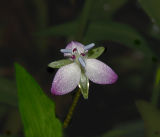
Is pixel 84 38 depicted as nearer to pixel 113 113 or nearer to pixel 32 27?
pixel 113 113

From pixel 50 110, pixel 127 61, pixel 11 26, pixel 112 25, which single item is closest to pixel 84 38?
pixel 112 25

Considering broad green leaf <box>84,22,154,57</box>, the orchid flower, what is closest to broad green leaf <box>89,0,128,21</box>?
broad green leaf <box>84,22,154,57</box>

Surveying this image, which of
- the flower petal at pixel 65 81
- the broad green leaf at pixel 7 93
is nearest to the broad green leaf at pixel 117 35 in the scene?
the broad green leaf at pixel 7 93

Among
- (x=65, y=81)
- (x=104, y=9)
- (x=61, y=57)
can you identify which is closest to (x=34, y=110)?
(x=65, y=81)

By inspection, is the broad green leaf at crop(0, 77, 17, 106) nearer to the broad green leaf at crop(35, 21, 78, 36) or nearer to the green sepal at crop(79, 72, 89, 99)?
the broad green leaf at crop(35, 21, 78, 36)

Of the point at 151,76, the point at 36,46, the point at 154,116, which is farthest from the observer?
the point at 36,46

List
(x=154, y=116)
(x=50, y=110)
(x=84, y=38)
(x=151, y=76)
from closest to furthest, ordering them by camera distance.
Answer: (x=50, y=110), (x=154, y=116), (x=84, y=38), (x=151, y=76)

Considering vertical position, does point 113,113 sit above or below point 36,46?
below
